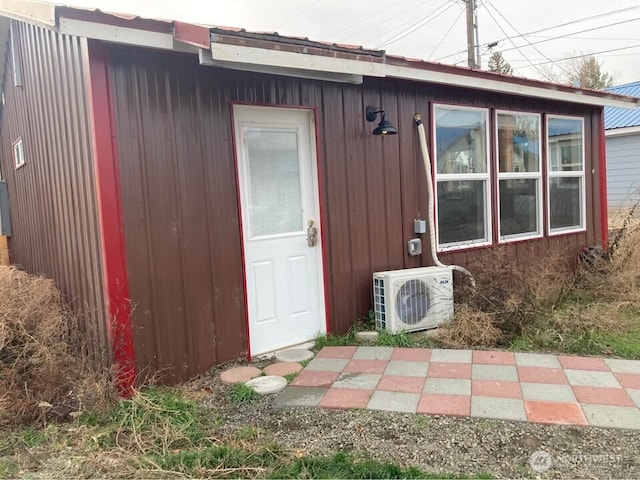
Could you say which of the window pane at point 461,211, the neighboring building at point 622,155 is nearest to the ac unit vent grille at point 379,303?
the window pane at point 461,211

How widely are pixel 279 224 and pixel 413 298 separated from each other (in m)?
1.46

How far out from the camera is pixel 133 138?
3.36m

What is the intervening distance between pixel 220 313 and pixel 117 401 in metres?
1.02

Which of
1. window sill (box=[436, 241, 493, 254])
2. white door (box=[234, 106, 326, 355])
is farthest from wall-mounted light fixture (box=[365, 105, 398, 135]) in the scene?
window sill (box=[436, 241, 493, 254])

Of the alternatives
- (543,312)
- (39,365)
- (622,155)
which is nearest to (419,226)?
(543,312)

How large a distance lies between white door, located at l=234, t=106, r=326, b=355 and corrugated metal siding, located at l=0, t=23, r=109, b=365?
1155 millimetres

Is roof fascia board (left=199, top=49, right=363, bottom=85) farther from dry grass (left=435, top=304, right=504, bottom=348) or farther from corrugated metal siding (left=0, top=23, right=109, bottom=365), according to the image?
dry grass (left=435, top=304, right=504, bottom=348)

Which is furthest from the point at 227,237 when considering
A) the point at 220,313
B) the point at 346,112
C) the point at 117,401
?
the point at 346,112

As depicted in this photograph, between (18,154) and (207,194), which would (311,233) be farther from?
(18,154)

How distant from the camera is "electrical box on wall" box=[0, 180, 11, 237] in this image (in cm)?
739

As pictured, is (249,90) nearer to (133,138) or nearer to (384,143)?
(133,138)

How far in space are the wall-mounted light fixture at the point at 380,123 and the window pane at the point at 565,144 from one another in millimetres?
3066

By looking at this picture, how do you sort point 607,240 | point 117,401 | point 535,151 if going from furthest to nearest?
1. point 607,240
2. point 535,151
3. point 117,401

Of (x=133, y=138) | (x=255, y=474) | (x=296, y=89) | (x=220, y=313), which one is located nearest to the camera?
(x=255, y=474)
